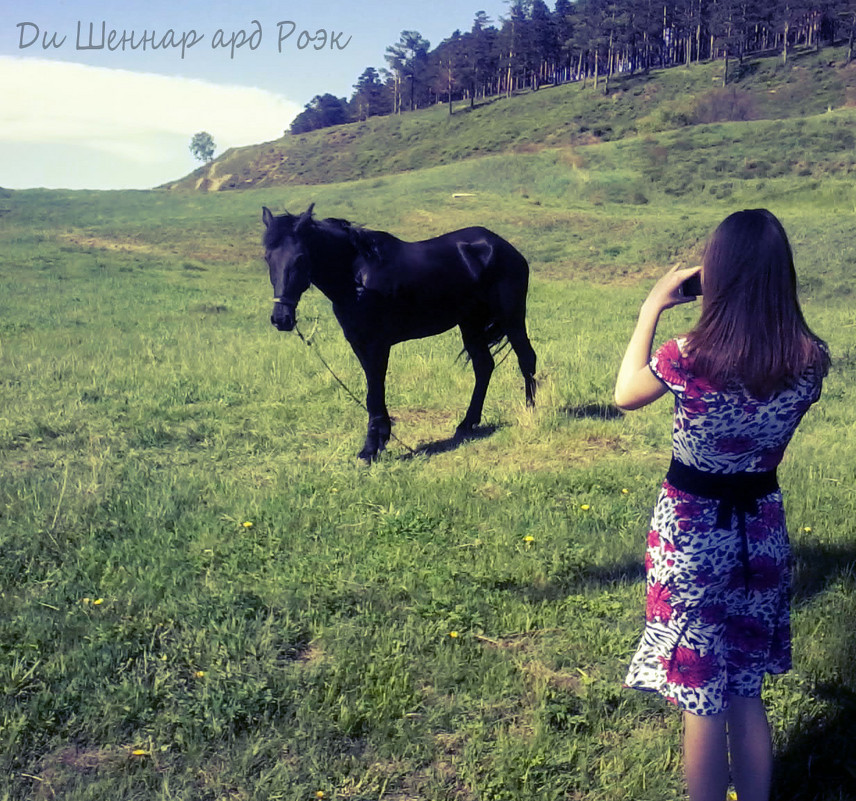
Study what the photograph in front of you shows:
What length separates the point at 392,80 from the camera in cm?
13512

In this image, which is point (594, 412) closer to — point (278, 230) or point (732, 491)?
point (278, 230)

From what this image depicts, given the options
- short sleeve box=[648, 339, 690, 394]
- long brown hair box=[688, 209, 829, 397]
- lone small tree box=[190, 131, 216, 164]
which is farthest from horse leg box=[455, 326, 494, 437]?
lone small tree box=[190, 131, 216, 164]

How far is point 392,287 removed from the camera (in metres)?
8.02

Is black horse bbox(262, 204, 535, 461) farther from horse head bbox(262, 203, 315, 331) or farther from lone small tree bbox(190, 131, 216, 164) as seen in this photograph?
lone small tree bbox(190, 131, 216, 164)

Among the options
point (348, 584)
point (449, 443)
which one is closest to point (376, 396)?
point (449, 443)

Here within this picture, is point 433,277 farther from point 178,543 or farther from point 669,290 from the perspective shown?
point 669,290

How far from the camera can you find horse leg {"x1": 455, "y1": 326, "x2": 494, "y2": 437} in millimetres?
8820

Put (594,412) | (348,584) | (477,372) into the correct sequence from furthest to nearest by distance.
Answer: (594,412) → (477,372) → (348,584)

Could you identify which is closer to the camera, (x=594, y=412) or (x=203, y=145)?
(x=594, y=412)

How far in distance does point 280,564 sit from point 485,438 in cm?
376

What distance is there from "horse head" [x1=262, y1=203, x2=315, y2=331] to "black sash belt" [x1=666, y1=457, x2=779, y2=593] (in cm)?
481

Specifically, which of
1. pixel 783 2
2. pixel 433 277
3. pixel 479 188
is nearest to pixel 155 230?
pixel 479 188

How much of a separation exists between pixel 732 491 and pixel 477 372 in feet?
21.2

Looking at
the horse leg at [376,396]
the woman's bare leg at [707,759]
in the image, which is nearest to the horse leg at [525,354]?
the horse leg at [376,396]
